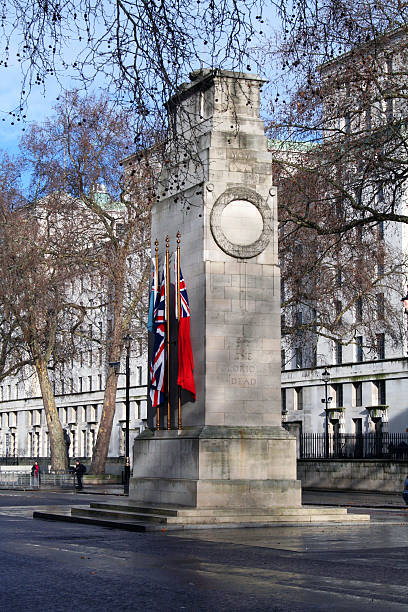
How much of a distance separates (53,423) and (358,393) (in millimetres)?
25014

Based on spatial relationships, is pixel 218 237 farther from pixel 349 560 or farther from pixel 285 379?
pixel 285 379

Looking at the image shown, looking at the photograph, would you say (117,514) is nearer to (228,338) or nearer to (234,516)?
(234,516)

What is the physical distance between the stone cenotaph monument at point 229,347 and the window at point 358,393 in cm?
4787

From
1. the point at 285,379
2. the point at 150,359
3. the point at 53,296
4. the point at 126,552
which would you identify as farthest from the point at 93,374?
the point at 126,552

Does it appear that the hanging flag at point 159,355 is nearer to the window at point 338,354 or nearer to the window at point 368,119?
the window at point 368,119

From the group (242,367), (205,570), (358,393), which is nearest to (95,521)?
(242,367)

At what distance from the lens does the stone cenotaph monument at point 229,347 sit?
22719mm

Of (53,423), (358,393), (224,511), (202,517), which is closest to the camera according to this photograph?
(202,517)

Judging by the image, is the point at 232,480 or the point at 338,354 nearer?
the point at 232,480

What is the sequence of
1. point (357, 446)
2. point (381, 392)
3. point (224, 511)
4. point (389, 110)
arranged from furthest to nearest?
1. point (381, 392)
2. point (357, 446)
3. point (389, 110)
4. point (224, 511)

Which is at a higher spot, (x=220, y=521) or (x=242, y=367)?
(x=242, y=367)

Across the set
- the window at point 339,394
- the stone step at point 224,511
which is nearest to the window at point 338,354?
the window at point 339,394

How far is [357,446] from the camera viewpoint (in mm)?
46156

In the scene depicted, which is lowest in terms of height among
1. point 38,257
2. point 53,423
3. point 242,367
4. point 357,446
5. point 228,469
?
point 228,469
